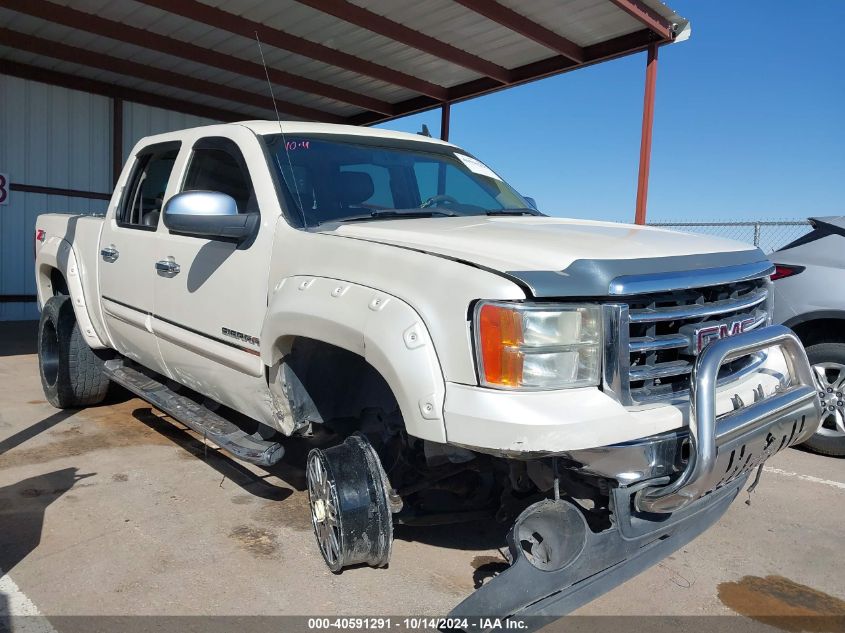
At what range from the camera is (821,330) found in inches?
201

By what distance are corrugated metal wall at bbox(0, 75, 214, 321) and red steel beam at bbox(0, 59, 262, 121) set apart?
27 centimetres

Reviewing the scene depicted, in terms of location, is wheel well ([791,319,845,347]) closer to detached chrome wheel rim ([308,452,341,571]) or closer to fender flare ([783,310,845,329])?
fender flare ([783,310,845,329])

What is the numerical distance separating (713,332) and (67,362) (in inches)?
189

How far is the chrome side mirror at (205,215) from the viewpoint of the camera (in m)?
3.12

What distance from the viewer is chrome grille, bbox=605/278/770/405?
2.23 meters

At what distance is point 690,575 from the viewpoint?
323cm

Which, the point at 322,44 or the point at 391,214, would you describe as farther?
the point at 322,44

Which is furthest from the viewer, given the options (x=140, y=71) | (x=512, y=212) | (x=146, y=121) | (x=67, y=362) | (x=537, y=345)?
(x=146, y=121)

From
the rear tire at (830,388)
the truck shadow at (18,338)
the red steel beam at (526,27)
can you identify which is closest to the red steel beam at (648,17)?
the red steel beam at (526,27)

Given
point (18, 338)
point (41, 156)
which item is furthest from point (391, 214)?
point (41, 156)

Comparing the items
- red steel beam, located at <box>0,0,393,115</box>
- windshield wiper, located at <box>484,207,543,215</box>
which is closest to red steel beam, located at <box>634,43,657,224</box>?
windshield wiper, located at <box>484,207,543,215</box>

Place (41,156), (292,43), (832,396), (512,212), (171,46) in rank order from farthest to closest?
(41,156) → (171,46) → (292,43) → (832,396) → (512,212)

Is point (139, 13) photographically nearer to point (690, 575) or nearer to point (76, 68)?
point (76, 68)

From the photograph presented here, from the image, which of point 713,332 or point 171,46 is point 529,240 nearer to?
point 713,332
